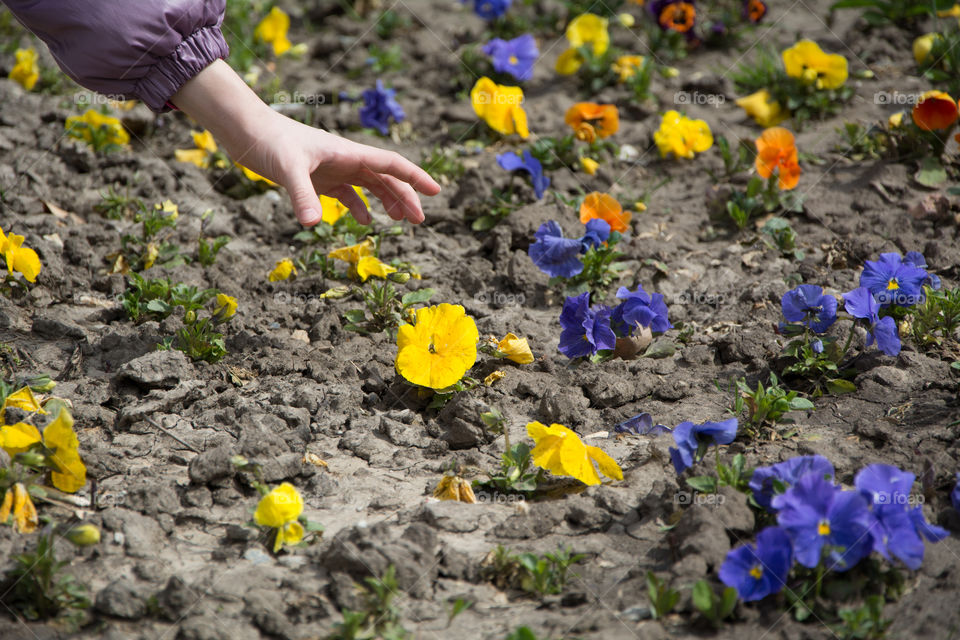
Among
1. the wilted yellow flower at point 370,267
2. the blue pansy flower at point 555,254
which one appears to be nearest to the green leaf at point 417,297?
the wilted yellow flower at point 370,267

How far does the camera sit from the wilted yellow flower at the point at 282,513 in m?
2.12

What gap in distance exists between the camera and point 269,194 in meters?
4.09

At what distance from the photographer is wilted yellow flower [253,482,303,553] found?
6.97 ft

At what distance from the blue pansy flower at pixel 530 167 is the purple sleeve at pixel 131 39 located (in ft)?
4.92

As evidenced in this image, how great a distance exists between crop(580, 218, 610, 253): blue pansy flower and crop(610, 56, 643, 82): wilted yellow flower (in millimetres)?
1797

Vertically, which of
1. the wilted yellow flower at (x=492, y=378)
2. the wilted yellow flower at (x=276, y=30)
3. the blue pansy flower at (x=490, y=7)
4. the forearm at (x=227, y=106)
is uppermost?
the forearm at (x=227, y=106)

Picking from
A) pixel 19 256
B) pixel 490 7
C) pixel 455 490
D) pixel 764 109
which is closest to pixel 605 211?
pixel 764 109

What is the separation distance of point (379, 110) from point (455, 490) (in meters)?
2.76

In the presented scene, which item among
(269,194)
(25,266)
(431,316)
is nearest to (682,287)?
(431,316)

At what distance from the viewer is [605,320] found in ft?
9.65

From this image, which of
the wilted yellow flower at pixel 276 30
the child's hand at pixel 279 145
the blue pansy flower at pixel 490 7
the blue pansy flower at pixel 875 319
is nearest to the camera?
the child's hand at pixel 279 145

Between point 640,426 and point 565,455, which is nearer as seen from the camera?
point 565,455

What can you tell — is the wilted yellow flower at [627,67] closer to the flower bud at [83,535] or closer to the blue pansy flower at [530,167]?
the blue pansy flower at [530,167]

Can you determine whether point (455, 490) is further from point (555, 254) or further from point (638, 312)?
point (555, 254)
